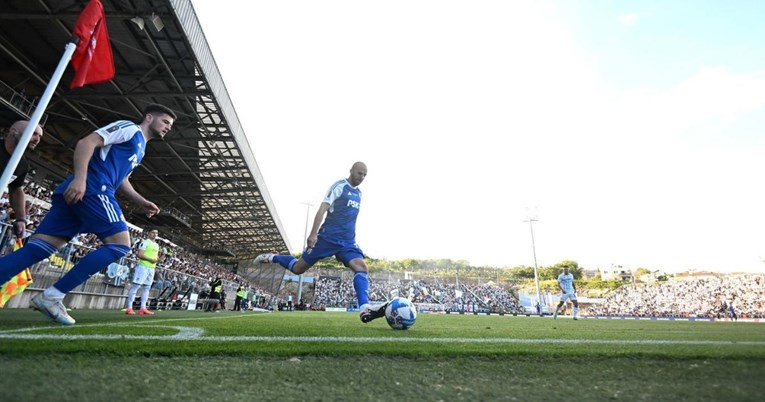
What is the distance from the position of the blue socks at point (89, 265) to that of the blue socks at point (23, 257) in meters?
0.27

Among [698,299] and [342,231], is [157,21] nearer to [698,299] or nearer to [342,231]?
[342,231]

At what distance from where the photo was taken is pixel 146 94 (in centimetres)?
1204

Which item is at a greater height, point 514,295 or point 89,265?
point 89,265

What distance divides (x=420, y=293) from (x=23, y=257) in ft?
132

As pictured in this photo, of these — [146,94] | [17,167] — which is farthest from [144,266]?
[146,94]

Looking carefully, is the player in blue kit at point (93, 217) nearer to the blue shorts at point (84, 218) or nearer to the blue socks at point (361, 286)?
the blue shorts at point (84, 218)

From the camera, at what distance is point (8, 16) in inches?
352

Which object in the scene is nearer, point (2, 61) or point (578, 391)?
point (578, 391)

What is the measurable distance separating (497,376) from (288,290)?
45.5 meters

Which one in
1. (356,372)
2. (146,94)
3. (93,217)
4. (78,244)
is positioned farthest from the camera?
(146,94)

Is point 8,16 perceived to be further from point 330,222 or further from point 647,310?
point 647,310

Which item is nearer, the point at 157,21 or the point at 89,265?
the point at 89,265

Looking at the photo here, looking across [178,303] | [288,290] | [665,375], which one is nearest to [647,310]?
[288,290]

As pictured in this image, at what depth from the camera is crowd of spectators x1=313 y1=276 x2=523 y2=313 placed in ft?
129
